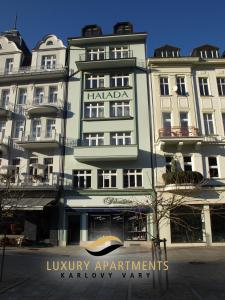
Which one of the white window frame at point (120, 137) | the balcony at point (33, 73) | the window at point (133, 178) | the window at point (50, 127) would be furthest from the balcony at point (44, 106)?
the window at point (133, 178)

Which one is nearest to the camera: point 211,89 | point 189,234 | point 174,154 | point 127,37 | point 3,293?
point 3,293

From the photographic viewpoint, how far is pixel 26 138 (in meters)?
23.1

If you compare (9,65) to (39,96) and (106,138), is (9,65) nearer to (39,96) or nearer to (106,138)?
(39,96)

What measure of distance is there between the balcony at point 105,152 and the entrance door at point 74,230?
4.98 meters

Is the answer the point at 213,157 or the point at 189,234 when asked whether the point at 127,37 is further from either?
the point at 189,234

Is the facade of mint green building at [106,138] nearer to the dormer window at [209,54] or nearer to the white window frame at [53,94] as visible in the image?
the white window frame at [53,94]

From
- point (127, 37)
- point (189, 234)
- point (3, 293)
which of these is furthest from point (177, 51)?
point (3, 293)

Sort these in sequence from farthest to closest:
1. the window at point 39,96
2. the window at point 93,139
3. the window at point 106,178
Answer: the window at point 39,96 < the window at point 93,139 < the window at point 106,178

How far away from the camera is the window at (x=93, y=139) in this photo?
2334 cm

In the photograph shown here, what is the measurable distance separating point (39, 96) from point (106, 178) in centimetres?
1047

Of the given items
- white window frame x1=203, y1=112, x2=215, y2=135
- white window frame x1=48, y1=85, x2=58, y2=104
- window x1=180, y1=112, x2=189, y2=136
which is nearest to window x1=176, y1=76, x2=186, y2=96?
window x1=180, y1=112, x2=189, y2=136

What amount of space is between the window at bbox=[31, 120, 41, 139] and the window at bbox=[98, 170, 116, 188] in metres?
6.81

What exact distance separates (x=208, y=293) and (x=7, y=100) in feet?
78.2

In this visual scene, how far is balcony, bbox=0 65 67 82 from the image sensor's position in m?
24.9
